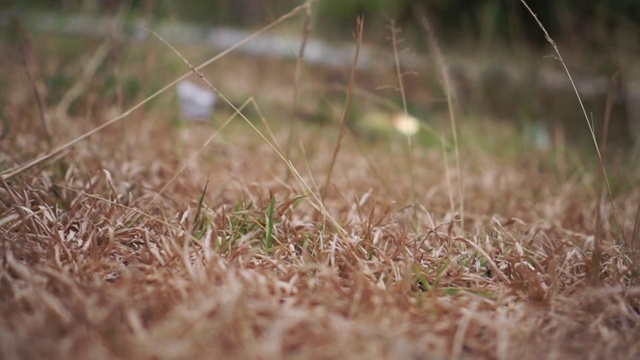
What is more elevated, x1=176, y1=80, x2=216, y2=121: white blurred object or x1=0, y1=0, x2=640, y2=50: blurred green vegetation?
x1=0, y1=0, x2=640, y2=50: blurred green vegetation

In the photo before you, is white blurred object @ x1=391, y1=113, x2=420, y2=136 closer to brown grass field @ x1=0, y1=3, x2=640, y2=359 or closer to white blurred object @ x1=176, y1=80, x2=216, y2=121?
brown grass field @ x1=0, y1=3, x2=640, y2=359

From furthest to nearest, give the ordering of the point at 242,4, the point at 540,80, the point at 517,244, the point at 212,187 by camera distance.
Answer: the point at 242,4 < the point at 540,80 < the point at 212,187 < the point at 517,244

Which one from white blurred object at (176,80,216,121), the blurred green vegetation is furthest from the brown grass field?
the blurred green vegetation

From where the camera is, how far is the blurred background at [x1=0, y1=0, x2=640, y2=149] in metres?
2.60

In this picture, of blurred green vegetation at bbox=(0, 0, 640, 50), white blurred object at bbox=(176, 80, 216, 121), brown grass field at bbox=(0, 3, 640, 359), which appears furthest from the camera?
blurred green vegetation at bbox=(0, 0, 640, 50)

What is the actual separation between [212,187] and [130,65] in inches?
46.8

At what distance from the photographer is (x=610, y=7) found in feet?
9.32

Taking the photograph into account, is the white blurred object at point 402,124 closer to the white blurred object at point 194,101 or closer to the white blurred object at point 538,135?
the white blurred object at point 538,135

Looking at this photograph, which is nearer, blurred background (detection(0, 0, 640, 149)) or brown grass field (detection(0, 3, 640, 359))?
brown grass field (detection(0, 3, 640, 359))

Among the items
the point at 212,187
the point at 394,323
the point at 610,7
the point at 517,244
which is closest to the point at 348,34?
the point at 610,7

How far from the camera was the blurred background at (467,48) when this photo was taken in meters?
2.60

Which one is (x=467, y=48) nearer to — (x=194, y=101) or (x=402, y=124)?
(x=402, y=124)

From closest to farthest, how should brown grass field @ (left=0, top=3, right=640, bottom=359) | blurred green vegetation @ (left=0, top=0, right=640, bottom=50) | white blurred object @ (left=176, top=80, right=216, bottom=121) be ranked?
brown grass field @ (left=0, top=3, right=640, bottom=359) < white blurred object @ (left=176, top=80, right=216, bottom=121) < blurred green vegetation @ (left=0, top=0, right=640, bottom=50)

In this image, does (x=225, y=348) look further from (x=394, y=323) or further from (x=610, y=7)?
(x=610, y=7)
